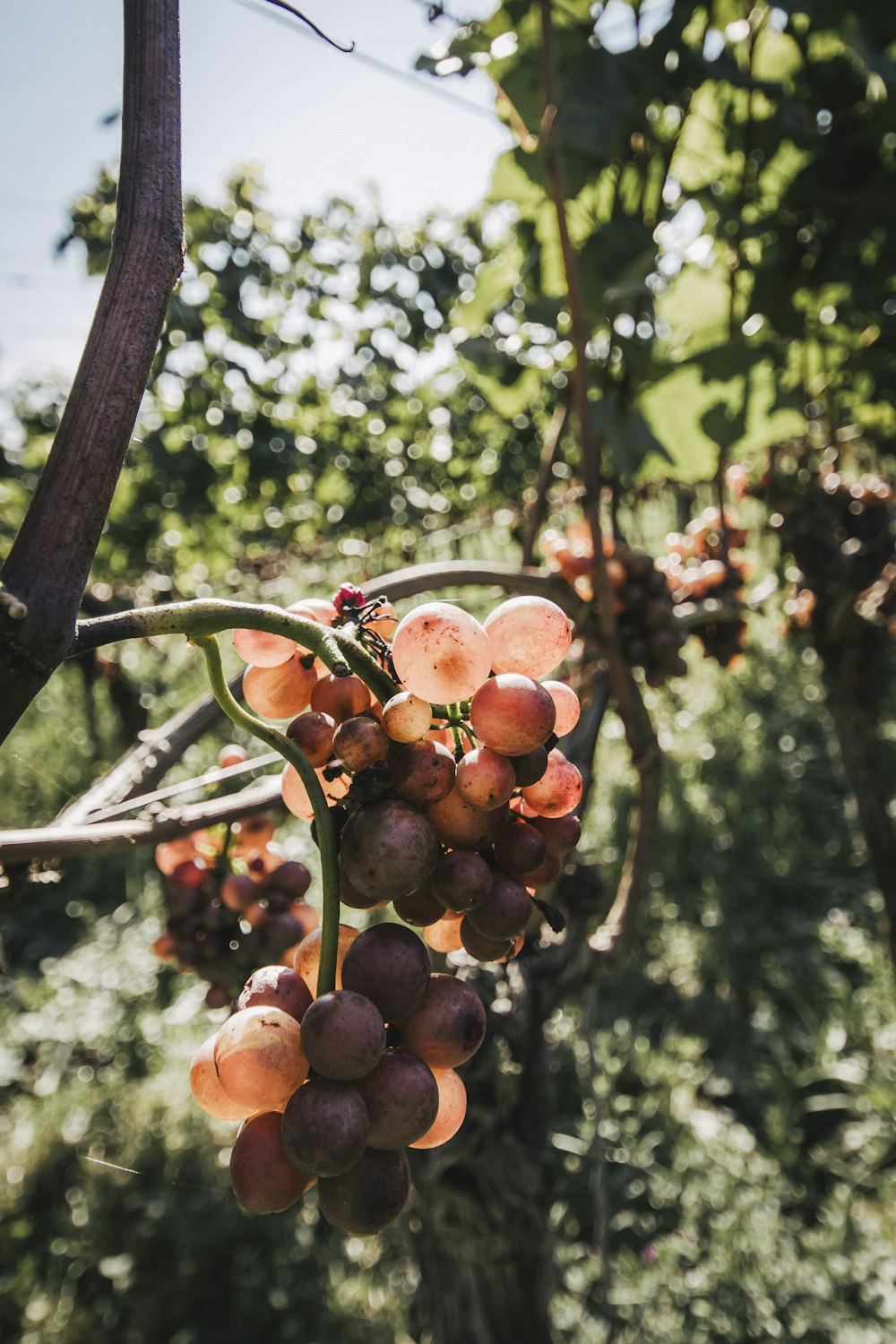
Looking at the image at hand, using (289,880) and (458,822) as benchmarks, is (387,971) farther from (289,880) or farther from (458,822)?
(289,880)

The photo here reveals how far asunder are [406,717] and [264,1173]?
10.4 inches

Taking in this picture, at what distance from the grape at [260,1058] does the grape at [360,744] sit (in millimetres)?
152

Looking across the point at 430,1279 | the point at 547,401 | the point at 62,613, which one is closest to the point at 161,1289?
the point at 430,1279

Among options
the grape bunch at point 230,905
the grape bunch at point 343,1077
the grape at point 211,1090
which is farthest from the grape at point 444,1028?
the grape bunch at point 230,905

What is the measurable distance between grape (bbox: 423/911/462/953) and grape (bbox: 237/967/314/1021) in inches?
4.3

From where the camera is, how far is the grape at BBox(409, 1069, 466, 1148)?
0.51m

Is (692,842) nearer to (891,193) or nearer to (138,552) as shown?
(891,193)

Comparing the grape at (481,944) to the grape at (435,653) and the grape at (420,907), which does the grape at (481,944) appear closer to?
the grape at (420,907)

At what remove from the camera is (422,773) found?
0.47m

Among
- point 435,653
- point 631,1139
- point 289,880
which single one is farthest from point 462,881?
point 631,1139

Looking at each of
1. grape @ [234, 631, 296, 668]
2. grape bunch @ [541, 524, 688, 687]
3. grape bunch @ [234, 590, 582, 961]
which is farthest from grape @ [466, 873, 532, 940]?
grape bunch @ [541, 524, 688, 687]

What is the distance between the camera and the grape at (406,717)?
47 cm

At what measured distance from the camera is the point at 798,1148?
2926 millimetres

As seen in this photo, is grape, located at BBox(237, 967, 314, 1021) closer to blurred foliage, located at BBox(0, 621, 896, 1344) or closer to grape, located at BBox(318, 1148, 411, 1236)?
grape, located at BBox(318, 1148, 411, 1236)
